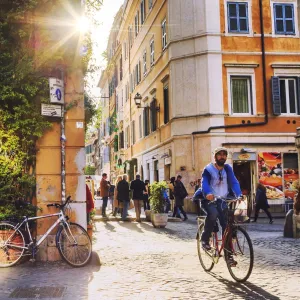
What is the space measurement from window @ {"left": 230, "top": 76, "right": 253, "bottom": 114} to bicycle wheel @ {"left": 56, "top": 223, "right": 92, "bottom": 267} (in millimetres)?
17494

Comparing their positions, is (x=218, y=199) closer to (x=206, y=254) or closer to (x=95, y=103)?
(x=206, y=254)

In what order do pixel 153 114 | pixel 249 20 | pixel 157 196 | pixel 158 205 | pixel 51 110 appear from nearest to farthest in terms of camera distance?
pixel 51 110 < pixel 157 196 < pixel 158 205 < pixel 249 20 < pixel 153 114

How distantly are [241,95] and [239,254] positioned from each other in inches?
744

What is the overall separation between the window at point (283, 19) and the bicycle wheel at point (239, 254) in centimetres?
2045

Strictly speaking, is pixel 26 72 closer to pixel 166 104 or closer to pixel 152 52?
pixel 166 104

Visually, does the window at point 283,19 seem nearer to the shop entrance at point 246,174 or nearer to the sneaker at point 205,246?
the shop entrance at point 246,174

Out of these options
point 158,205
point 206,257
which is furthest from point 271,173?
point 206,257

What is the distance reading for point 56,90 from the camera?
9414mm

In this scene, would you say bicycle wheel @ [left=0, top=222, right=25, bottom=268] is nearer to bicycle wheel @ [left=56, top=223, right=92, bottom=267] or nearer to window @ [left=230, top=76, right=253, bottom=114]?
bicycle wheel @ [left=56, top=223, right=92, bottom=267]

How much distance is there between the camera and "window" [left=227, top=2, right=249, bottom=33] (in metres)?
25.7

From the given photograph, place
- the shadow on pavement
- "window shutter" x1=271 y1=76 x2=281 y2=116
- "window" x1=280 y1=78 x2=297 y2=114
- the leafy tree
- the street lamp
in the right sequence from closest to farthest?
the shadow on pavement < the leafy tree < "window shutter" x1=271 y1=76 x2=281 y2=116 < "window" x1=280 y1=78 x2=297 y2=114 < the street lamp

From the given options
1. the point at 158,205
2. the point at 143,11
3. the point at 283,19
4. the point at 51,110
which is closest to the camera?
the point at 51,110

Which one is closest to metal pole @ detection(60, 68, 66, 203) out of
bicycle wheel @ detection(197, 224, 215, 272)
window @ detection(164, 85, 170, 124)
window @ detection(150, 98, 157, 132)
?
bicycle wheel @ detection(197, 224, 215, 272)

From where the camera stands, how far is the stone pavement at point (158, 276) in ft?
21.2
